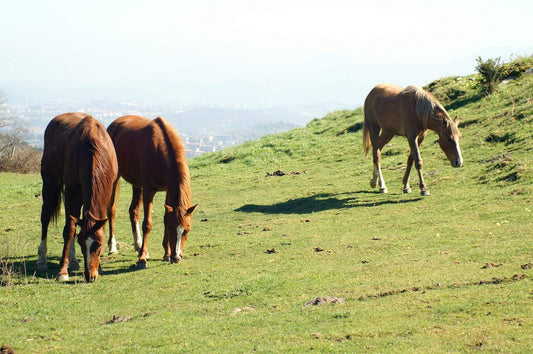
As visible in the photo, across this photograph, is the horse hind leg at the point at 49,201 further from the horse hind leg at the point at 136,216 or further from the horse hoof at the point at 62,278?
the horse hind leg at the point at 136,216

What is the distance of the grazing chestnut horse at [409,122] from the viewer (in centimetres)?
1464

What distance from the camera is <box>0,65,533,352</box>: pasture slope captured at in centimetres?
635

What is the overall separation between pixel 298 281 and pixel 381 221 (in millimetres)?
4665

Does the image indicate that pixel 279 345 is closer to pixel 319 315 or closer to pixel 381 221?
pixel 319 315

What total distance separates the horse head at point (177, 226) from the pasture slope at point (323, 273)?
349 mm

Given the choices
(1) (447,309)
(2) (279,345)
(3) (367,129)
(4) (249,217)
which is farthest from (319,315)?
(3) (367,129)

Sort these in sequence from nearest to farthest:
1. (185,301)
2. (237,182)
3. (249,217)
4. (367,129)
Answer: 1. (185,301)
2. (249,217)
3. (367,129)
4. (237,182)

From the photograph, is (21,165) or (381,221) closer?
(381,221)

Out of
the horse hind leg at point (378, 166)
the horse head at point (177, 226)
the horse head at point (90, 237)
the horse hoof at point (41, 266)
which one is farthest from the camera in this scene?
the horse hind leg at point (378, 166)

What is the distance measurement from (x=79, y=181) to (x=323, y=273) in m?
4.53

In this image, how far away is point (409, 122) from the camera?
50.8 feet

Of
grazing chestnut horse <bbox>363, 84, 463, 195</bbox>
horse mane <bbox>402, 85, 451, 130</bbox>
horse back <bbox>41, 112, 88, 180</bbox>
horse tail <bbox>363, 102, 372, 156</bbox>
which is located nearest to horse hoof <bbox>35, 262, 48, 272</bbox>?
horse back <bbox>41, 112, 88, 180</bbox>

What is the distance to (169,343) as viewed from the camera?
21.4ft

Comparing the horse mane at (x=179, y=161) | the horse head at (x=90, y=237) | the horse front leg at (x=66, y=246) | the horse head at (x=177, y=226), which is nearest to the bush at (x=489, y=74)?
the horse mane at (x=179, y=161)
